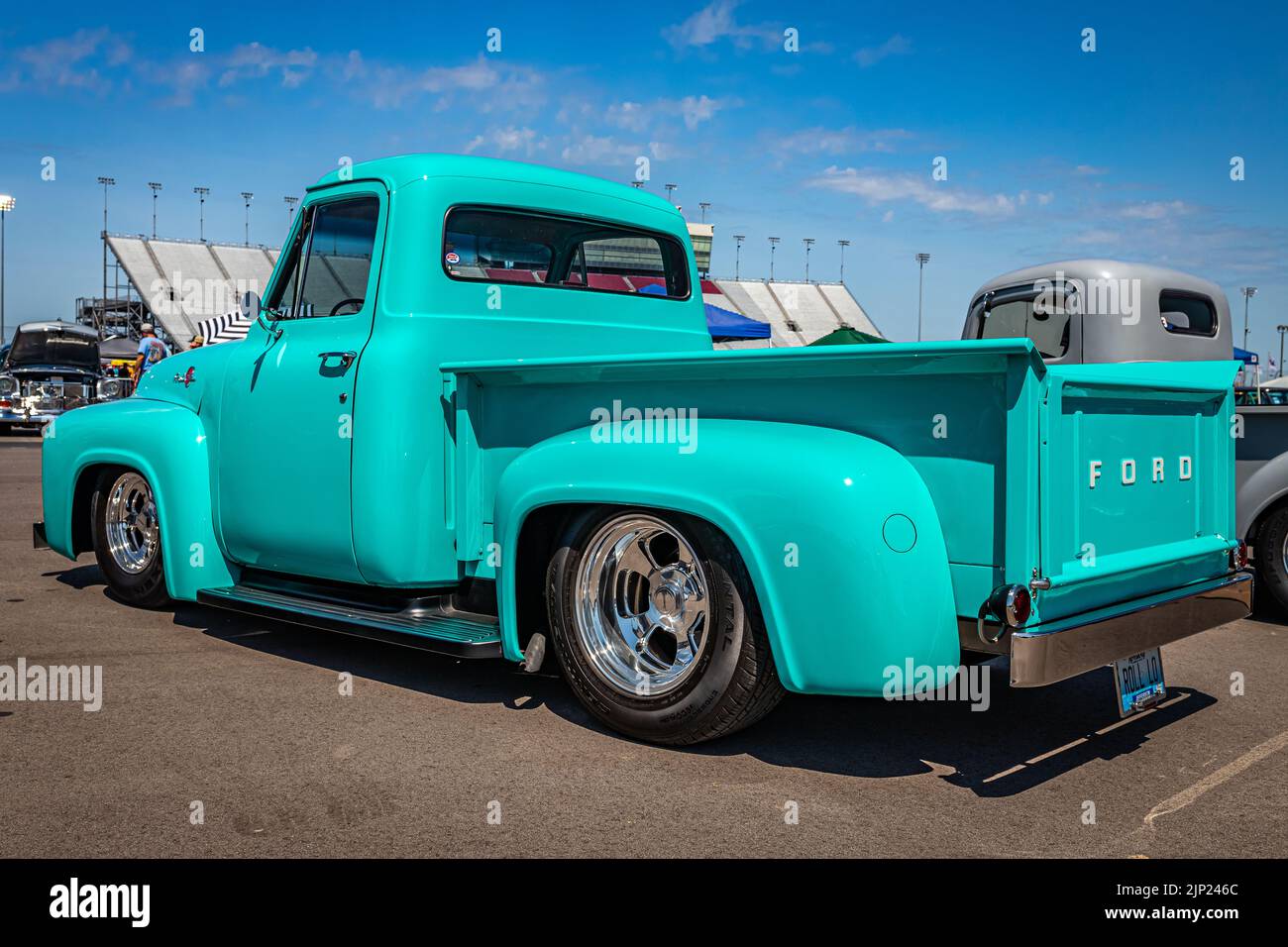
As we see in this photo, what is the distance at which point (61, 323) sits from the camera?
2569 centimetres

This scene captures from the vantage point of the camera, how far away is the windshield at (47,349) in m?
25.0

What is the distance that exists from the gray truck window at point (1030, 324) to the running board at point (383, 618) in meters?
5.01

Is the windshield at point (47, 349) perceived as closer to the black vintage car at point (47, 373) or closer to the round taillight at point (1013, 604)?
the black vintage car at point (47, 373)

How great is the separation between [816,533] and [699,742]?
3.13 feet

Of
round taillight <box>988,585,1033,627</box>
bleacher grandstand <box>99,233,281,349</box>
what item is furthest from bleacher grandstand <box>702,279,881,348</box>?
round taillight <box>988,585,1033,627</box>

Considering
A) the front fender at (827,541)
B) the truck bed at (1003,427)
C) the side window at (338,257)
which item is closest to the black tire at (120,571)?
the side window at (338,257)

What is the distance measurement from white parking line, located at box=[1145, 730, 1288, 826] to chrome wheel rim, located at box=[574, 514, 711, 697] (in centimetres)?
147

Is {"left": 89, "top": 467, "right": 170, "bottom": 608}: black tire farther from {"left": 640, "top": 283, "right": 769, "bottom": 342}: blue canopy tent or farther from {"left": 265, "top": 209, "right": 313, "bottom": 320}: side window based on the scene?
{"left": 640, "top": 283, "right": 769, "bottom": 342}: blue canopy tent

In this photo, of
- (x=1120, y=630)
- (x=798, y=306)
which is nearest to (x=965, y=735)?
(x=1120, y=630)

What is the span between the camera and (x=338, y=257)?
5.09 m

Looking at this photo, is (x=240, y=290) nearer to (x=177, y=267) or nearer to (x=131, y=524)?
(x=177, y=267)

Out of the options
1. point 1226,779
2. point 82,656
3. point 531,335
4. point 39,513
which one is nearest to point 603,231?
point 531,335

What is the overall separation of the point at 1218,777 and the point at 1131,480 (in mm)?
979

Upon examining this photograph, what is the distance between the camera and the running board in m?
4.25
